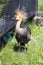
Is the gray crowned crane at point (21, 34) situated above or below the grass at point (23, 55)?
above

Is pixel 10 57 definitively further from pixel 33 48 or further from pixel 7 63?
pixel 33 48

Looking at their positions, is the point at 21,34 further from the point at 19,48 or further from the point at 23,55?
the point at 23,55

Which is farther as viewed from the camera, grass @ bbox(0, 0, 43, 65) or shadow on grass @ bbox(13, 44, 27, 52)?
shadow on grass @ bbox(13, 44, 27, 52)

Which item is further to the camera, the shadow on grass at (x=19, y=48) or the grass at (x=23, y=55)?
the shadow on grass at (x=19, y=48)

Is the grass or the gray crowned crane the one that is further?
the gray crowned crane

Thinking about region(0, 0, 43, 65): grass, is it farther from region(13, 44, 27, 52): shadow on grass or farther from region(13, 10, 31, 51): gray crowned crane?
region(13, 10, 31, 51): gray crowned crane

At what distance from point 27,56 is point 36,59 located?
0.74 ft

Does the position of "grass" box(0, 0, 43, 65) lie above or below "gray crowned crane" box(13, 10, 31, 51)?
below

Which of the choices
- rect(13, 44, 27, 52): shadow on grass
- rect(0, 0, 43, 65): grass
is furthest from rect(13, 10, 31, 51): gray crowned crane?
rect(0, 0, 43, 65): grass

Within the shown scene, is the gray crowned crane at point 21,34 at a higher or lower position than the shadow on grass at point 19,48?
higher

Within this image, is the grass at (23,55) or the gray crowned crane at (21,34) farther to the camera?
the gray crowned crane at (21,34)

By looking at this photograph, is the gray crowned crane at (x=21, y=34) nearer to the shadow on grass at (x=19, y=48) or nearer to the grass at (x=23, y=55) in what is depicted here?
the shadow on grass at (x=19, y=48)

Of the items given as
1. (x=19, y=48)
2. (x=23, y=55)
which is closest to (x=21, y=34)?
(x=19, y=48)

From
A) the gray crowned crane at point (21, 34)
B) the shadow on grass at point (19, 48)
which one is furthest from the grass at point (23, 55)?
the gray crowned crane at point (21, 34)
